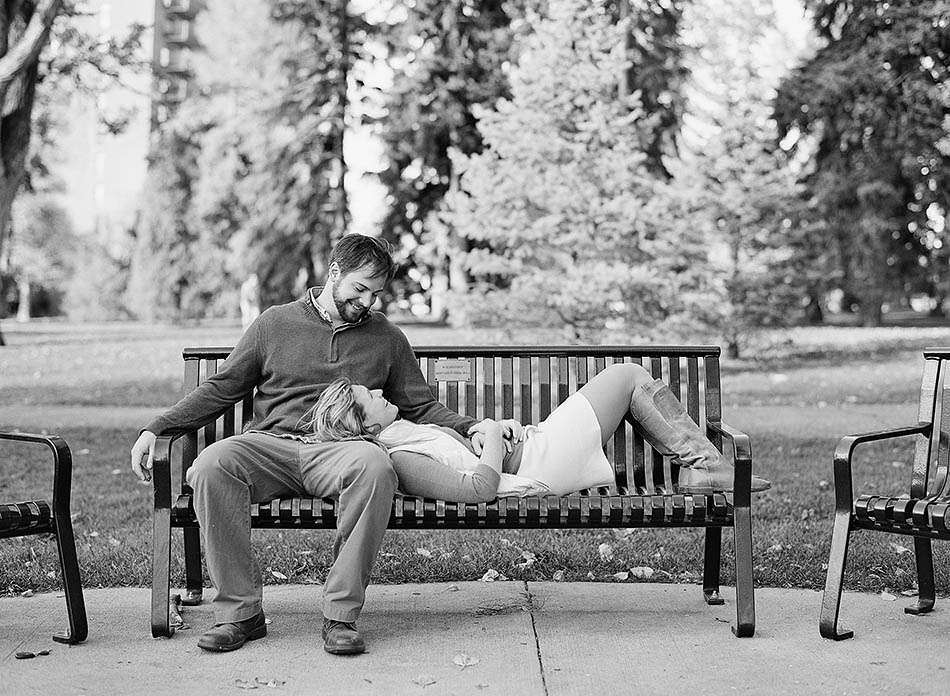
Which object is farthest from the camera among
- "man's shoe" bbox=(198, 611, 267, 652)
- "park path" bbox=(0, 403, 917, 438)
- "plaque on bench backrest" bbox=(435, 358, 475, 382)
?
"park path" bbox=(0, 403, 917, 438)

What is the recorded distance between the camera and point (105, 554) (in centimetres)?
570

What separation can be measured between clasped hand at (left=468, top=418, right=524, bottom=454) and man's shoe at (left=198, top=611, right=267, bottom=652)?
97 centimetres

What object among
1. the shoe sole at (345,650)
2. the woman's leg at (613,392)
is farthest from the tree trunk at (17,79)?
the shoe sole at (345,650)

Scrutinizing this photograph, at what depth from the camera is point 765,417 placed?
11.9 meters

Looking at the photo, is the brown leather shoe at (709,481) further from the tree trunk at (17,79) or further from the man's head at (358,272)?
the tree trunk at (17,79)

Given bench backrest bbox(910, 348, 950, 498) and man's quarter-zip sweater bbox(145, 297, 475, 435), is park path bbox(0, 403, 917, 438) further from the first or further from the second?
man's quarter-zip sweater bbox(145, 297, 475, 435)

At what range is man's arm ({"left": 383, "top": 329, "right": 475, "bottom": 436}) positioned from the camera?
490 centimetres

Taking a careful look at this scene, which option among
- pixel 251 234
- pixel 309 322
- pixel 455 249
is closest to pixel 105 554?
pixel 309 322

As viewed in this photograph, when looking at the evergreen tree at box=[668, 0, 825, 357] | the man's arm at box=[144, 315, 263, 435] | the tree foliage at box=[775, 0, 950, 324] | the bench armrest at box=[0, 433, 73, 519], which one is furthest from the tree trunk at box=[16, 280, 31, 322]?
the bench armrest at box=[0, 433, 73, 519]

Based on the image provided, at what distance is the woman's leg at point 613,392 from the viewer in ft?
15.4

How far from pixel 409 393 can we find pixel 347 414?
1.41ft

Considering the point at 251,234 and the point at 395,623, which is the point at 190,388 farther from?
the point at 251,234

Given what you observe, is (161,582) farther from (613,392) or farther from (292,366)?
(613,392)

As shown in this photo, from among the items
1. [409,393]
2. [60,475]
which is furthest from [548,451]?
[60,475]
